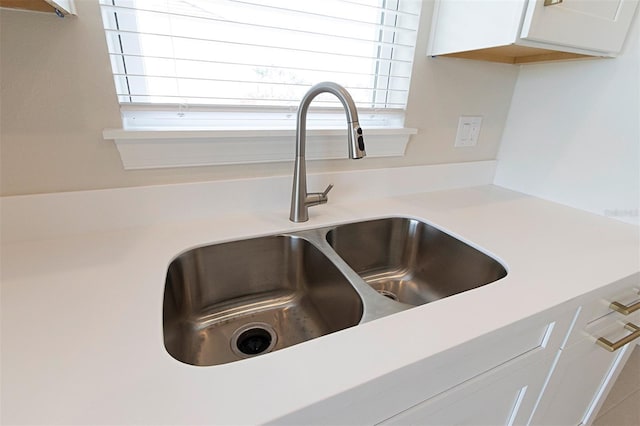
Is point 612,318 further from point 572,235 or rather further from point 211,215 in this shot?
point 211,215

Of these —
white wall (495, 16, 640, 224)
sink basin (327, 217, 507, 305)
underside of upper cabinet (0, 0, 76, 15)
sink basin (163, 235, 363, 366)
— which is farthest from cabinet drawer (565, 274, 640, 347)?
underside of upper cabinet (0, 0, 76, 15)

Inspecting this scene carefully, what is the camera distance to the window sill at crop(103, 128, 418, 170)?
75 cm

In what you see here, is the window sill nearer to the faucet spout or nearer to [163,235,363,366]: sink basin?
the faucet spout

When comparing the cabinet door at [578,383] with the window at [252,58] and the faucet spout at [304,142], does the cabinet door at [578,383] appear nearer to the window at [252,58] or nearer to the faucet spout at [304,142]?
the faucet spout at [304,142]

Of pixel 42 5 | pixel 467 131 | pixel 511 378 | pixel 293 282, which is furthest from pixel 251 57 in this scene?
pixel 511 378

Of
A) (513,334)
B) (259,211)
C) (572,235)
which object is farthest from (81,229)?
(572,235)

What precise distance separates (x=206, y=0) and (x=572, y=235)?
1.17 m

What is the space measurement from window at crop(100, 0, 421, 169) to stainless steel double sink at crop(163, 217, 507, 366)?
13.9 inches

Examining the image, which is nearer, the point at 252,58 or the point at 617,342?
the point at 617,342

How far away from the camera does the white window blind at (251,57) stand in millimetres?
746

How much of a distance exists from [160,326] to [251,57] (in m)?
0.71

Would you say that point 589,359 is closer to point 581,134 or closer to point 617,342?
point 617,342

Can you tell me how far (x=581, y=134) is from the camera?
42.3 inches

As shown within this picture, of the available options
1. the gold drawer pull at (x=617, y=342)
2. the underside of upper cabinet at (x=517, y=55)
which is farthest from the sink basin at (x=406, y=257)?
the underside of upper cabinet at (x=517, y=55)
